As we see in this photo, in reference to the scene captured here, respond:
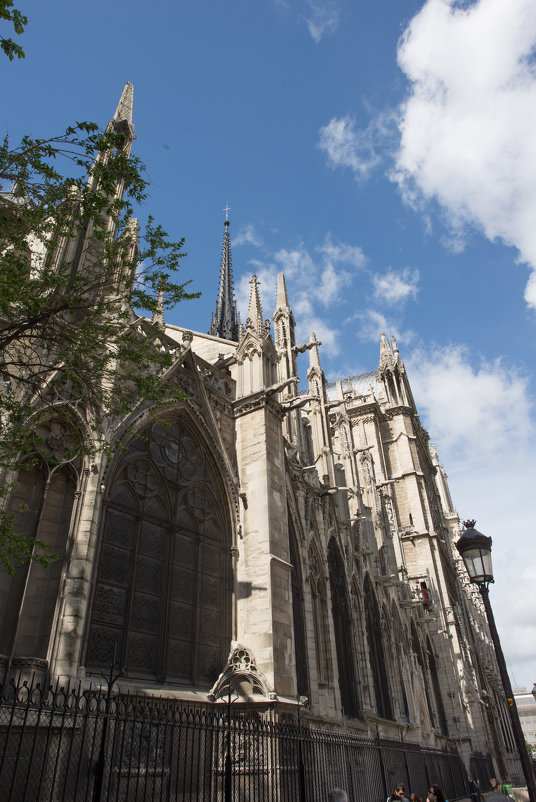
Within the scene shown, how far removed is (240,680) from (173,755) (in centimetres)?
203

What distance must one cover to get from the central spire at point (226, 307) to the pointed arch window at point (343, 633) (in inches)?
1073

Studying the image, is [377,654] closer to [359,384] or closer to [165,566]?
[165,566]

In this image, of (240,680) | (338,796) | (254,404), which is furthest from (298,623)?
(338,796)

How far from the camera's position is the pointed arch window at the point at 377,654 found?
64.2ft

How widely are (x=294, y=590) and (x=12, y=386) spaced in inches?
355

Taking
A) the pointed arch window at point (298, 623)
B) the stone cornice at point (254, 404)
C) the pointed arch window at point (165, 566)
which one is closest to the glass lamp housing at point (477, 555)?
the pointed arch window at point (165, 566)

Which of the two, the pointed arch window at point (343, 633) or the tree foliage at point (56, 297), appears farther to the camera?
the pointed arch window at point (343, 633)

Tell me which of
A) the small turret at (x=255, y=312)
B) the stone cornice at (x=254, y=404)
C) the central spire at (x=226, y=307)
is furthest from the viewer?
the central spire at (x=226, y=307)

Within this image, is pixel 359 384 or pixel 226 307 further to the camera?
pixel 359 384

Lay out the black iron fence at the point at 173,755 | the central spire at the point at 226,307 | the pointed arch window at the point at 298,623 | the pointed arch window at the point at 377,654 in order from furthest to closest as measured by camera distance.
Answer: the central spire at the point at 226,307, the pointed arch window at the point at 377,654, the pointed arch window at the point at 298,623, the black iron fence at the point at 173,755

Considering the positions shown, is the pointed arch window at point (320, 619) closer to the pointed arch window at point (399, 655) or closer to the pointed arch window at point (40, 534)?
the pointed arch window at point (399, 655)

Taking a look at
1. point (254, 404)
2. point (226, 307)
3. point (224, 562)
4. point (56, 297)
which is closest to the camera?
point (56, 297)

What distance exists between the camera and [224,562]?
40.9ft

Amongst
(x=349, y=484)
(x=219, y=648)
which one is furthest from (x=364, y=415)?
(x=219, y=648)
